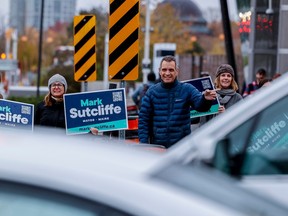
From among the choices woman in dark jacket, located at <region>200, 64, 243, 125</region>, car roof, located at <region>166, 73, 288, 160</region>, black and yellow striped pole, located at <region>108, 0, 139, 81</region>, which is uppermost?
black and yellow striped pole, located at <region>108, 0, 139, 81</region>

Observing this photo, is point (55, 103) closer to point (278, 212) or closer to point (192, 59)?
point (278, 212)

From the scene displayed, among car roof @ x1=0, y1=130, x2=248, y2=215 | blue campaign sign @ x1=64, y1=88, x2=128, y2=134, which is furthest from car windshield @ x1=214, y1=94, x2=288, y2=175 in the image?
blue campaign sign @ x1=64, y1=88, x2=128, y2=134

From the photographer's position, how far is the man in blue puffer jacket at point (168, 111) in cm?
1085

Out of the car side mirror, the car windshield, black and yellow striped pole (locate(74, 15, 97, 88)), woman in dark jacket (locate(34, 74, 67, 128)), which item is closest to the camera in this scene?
the car side mirror

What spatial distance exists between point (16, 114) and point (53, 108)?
591mm

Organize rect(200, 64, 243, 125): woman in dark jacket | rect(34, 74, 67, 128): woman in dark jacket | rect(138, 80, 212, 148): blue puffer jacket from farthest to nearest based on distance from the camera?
1. rect(200, 64, 243, 125): woman in dark jacket
2. rect(34, 74, 67, 128): woman in dark jacket
3. rect(138, 80, 212, 148): blue puffer jacket

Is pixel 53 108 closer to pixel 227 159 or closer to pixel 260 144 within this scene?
pixel 260 144

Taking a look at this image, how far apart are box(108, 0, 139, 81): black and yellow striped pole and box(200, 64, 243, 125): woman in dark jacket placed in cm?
105

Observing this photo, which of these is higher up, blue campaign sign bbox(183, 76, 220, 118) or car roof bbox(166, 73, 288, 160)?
car roof bbox(166, 73, 288, 160)

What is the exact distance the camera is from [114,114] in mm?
11805

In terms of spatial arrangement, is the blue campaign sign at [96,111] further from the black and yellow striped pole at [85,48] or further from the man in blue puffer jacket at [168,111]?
the black and yellow striped pole at [85,48]

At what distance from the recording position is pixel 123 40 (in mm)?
12062

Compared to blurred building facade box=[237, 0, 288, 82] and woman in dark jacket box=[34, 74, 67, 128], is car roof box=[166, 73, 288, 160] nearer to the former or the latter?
woman in dark jacket box=[34, 74, 67, 128]

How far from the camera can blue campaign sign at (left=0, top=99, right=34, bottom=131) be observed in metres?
12.3
